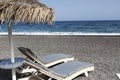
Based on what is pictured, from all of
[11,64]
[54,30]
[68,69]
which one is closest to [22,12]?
[11,64]

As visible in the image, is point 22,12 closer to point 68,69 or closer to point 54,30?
point 68,69

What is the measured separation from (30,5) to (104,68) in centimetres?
316

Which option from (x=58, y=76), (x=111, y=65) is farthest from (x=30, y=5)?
(x=111, y=65)

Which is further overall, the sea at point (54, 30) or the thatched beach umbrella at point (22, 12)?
the sea at point (54, 30)

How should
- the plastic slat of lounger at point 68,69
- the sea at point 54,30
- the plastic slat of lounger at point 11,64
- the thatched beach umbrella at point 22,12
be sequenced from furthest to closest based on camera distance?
1. the sea at point 54,30
2. the plastic slat of lounger at point 68,69
3. the plastic slat of lounger at point 11,64
4. the thatched beach umbrella at point 22,12

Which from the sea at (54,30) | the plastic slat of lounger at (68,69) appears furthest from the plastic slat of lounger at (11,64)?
the sea at (54,30)

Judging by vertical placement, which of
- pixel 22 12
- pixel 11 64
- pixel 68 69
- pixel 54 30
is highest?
pixel 22 12

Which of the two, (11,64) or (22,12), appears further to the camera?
(11,64)

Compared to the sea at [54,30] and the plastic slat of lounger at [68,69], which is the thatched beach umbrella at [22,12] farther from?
the sea at [54,30]

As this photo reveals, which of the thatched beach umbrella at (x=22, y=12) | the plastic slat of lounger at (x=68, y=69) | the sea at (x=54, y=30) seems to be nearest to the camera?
the thatched beach umbrella at (x=22, y=12)

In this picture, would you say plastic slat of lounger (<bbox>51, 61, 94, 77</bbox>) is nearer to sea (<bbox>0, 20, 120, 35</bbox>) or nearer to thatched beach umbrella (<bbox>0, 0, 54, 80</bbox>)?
thatched beach umbrella (<bbox>0, 0, 54, 80</bbox>)

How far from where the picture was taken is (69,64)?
6.59m

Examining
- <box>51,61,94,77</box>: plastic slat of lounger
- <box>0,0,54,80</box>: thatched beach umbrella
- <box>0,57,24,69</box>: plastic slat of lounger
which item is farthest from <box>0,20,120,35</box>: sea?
<box>0,0,54,80</box>: thatched beach umbrella

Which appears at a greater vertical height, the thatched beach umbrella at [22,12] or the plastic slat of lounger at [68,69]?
the thatched beach umbrella at [22,12]
